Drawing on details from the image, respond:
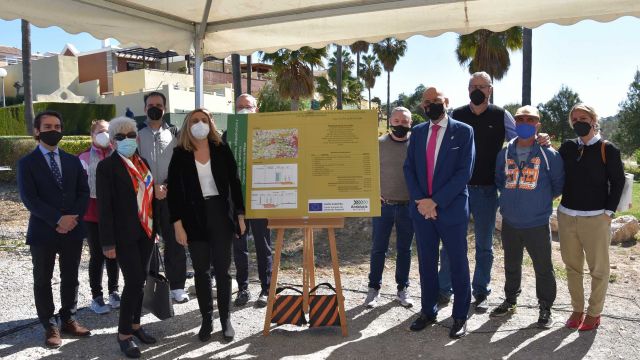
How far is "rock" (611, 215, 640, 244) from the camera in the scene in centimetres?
821

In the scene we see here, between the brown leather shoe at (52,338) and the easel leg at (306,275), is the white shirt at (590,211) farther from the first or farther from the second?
the brown leather shoe at (52,338)

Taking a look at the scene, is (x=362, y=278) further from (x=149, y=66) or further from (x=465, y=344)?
(x=149, y=66)

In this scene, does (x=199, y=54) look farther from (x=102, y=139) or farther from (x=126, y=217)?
(x=126, y=217)

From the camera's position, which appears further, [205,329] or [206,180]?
[205,329]

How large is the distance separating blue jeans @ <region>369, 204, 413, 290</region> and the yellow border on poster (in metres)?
0.78

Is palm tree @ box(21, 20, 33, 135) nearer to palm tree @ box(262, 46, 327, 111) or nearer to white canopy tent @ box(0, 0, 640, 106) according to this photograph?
palm tree @ box(262, 46, 327, 111)

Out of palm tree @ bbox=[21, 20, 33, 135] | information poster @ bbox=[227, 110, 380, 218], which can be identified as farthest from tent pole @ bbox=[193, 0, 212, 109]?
palm tree @ bbox=[21, 20, 33, 135]

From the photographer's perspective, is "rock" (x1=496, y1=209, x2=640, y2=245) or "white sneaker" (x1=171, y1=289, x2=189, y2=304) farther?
"rock" (x1=496, y1=209, x2=640, y2=245)

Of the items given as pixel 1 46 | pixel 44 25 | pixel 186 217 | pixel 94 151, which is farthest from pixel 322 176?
pixel 1 46

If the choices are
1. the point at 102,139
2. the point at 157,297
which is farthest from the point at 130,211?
the point at 102,139

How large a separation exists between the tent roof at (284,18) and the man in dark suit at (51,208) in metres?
1.13

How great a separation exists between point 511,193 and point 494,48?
13765 mm

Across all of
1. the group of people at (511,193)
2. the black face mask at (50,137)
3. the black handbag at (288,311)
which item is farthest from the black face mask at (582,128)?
the black face mask at (50,137)

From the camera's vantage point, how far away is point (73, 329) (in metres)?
4.41
